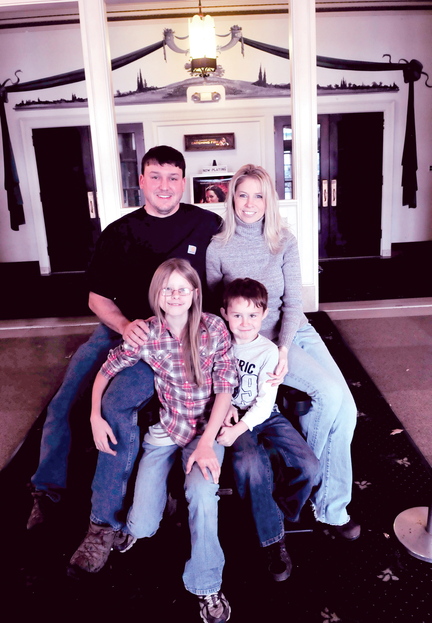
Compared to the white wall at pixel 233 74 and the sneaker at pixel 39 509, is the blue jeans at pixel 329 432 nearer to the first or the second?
the sneaker at pixel 39 509

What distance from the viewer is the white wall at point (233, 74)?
659cm

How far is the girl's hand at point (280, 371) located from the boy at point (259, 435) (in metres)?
0.01

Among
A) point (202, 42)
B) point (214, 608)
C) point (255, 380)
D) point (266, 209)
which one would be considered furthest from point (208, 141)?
point (214, 608)

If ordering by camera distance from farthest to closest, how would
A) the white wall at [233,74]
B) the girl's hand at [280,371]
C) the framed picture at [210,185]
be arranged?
the framed picture at [210,185] < the white wall at [233,74] < the girl's hand at [280,371]

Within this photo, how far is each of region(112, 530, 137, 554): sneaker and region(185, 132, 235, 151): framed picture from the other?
579cm

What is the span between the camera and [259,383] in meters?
1.86

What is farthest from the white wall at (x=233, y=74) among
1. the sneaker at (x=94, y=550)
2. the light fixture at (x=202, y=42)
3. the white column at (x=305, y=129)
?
the sneaker at (x=94, y=550)

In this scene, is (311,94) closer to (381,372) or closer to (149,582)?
(381,372)

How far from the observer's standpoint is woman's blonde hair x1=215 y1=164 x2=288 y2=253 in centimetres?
207

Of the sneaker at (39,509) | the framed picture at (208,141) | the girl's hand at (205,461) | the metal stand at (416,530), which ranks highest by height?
the framed picture at (208,141)

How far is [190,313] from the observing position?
1.84 meters

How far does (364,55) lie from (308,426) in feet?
20.7

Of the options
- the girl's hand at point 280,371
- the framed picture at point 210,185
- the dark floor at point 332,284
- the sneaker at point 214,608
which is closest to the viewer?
the sneaker at point 214,608

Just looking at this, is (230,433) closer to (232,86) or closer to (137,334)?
(137,334)
